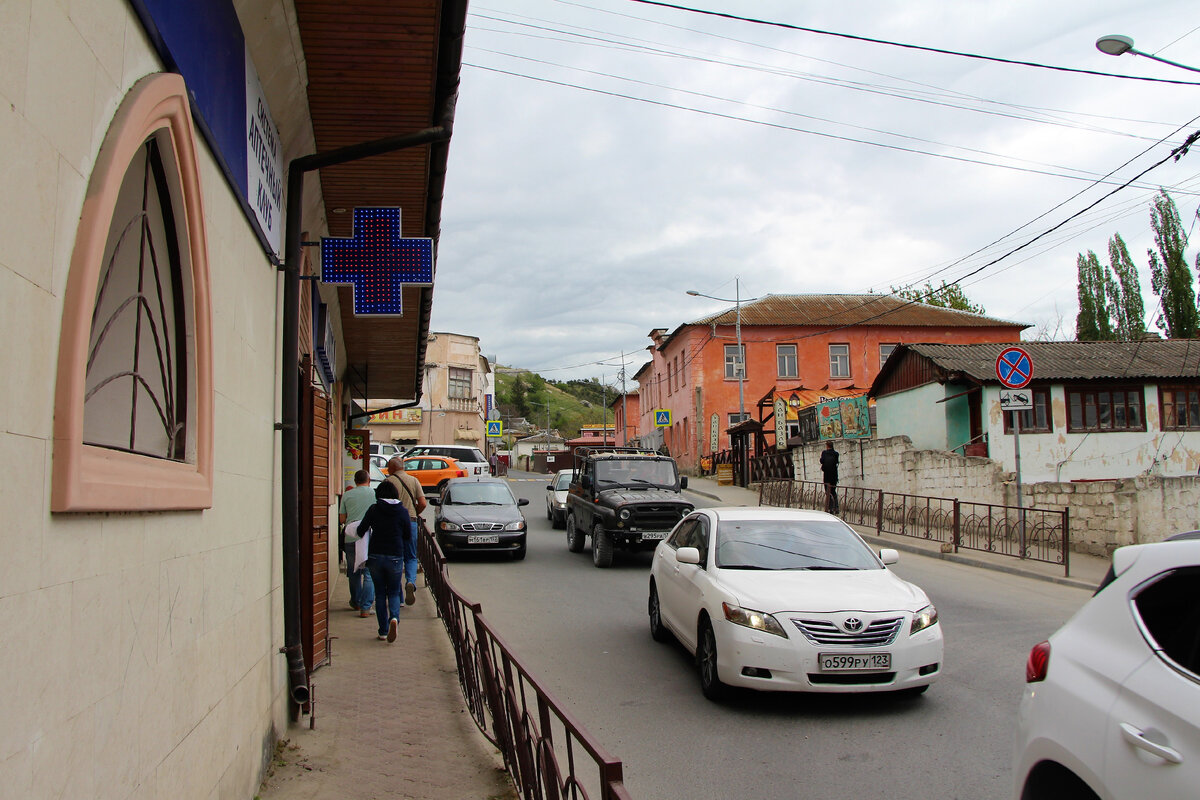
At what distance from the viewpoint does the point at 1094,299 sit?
2094 inches

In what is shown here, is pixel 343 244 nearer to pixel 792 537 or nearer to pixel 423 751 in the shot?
pixel 423 751

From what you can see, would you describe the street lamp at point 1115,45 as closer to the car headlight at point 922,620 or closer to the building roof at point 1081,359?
the car headlight at point 922,620

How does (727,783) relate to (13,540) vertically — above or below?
below

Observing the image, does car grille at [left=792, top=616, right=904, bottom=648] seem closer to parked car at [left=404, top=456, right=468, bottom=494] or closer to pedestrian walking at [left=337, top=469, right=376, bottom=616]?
pedestrian walking at [left=337, top=469, right=376, bottom=616]

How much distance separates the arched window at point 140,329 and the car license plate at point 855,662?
445 centimetres

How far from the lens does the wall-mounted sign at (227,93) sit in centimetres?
325

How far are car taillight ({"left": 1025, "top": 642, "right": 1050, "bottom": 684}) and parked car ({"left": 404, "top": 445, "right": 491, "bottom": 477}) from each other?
32.0 meters

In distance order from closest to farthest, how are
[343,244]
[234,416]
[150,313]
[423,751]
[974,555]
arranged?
[150,313] → [234,416] → [423,751] → [343,244] → [974,555]

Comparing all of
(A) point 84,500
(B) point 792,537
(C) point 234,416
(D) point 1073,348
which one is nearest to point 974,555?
(B) point 792,537

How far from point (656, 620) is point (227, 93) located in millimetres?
6759

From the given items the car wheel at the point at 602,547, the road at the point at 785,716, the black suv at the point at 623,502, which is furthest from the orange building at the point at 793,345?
the road at the point at 785,716

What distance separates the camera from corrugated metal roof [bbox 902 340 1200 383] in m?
23.1

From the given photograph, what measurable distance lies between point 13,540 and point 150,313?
1520mm

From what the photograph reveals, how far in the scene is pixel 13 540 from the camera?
2.04 meters
